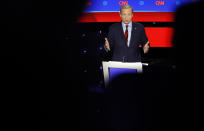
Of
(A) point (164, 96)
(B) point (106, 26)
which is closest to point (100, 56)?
(B) point (106, 26)

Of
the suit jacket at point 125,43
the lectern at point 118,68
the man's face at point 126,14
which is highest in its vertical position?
the man's face at point 126,14

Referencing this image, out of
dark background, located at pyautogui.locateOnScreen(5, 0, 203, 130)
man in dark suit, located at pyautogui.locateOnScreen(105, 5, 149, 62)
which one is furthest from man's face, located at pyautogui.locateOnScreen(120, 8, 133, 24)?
dark background, located at pyautogui.locateOnScreen(5, 0, 203, 130)

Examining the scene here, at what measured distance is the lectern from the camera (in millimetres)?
1170

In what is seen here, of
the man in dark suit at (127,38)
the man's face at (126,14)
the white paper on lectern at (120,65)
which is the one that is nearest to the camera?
the white paper on lectern at (120,65)

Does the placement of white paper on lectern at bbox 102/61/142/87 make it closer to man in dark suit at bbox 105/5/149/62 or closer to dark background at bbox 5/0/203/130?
dark background at bbox 5/0/203/130

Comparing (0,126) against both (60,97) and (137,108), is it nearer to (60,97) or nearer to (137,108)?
(60,97)

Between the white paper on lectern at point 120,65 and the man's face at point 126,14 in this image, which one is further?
the man's face at point 126,14

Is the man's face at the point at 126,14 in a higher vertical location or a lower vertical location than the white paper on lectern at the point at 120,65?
higher

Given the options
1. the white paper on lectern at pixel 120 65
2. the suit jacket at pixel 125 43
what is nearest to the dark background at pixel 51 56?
the suit jacket at pixel 125 43

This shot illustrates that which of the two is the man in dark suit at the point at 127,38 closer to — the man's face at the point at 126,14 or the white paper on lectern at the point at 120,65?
the man's face at the point at 126,14

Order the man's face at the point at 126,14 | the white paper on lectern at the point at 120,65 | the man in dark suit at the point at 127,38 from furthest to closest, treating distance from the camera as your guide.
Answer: the man in dark suit at the point at 127,38 → the man's face at the point at 126,14 → the white paper on lectern at the point at 120,65

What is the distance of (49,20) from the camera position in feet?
10.8

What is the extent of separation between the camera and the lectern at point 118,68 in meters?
1.17

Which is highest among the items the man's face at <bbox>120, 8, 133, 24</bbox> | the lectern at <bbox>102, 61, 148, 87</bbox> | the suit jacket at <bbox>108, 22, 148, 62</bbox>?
the man's face at <bbox>120, 8, 133, 24</bbox>
